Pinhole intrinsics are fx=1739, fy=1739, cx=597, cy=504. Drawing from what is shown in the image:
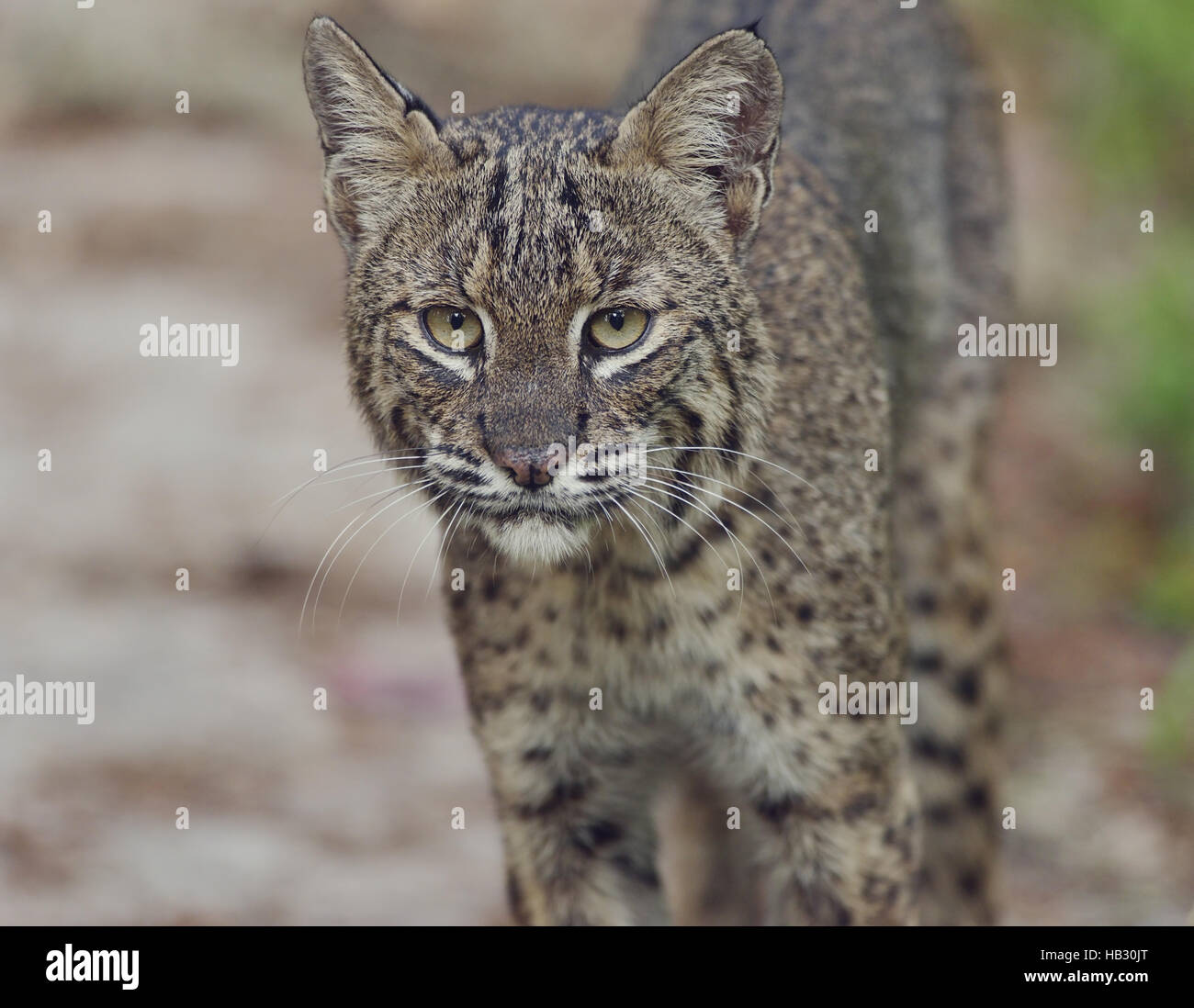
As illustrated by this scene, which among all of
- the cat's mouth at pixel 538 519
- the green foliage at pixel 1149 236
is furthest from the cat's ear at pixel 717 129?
the green foliage at pixel 1149 236

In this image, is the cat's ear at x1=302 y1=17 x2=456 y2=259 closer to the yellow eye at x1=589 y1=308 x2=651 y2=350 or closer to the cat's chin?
the yellow eye at x1=589 y1=308 x2=651 y2=350

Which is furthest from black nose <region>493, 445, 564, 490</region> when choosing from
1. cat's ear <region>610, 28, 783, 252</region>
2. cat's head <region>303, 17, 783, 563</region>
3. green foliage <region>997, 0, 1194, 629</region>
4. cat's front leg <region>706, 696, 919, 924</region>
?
green foliage <region>997, 0, 1194, 629</region>

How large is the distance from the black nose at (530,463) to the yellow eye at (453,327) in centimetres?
37

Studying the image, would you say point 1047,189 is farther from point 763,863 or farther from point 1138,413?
point 763,863

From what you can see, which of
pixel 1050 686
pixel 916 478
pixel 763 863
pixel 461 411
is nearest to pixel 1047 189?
pixel 1050 686

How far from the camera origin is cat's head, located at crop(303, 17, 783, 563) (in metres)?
4.39

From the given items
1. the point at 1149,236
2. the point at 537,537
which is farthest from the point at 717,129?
the point at 1149,236

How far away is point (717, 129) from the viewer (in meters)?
4.66

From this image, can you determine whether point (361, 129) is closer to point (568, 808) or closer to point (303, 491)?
point (568, 808)

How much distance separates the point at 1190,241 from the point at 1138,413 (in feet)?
3.19

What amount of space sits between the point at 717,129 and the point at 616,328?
0.64m

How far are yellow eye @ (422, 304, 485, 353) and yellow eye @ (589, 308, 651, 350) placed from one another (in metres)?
0.30

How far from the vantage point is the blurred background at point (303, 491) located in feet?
24.2

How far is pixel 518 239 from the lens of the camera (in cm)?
444
